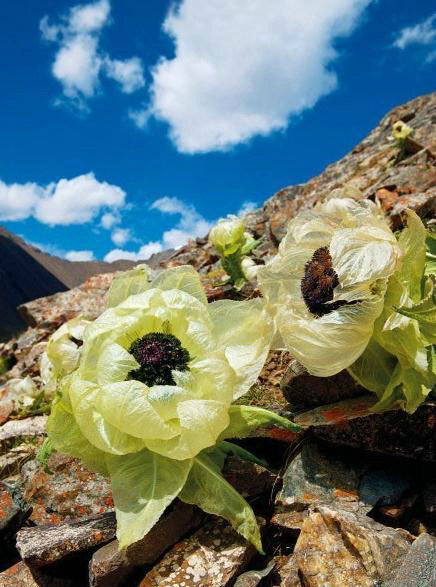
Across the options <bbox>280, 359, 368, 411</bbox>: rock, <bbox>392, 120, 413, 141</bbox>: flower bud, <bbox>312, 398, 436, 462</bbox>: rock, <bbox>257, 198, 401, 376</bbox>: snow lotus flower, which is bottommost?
<bbox>312, 398, 436, 462</bbox>: rock

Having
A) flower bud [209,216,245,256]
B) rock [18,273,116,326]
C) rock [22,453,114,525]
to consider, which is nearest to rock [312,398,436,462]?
rock [22,453,114,525]

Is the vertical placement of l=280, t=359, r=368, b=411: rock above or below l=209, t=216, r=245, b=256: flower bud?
below

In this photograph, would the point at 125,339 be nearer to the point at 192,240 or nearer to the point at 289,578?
the point at 289,578

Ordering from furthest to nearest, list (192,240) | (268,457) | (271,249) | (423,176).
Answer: (192,240) < (271,249) < (423,176) < (268,457)

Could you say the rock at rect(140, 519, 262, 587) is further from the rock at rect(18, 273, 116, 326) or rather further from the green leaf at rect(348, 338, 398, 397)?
the rock at rect(18, 273, 116, 326)

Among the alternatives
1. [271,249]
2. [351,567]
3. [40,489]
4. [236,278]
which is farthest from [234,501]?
[271,249]

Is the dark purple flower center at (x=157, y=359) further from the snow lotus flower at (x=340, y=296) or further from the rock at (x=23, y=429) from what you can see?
the rock at (x=23, y=429)

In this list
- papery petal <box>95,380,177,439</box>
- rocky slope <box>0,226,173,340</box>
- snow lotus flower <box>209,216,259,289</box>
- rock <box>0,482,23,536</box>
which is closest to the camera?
papery petal <box>95,380,177,439</box>
